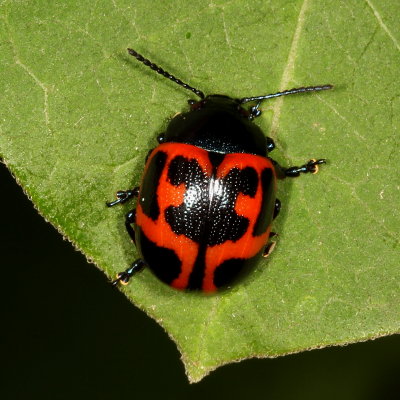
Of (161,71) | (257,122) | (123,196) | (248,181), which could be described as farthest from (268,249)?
(161,71)

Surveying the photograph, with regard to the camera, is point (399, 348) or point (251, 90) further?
point (399, 348)

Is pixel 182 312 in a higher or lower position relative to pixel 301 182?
lower

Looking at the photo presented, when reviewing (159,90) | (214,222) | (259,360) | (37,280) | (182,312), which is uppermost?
(159,90)

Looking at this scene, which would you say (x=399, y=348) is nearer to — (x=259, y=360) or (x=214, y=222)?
(x=259, y=360)

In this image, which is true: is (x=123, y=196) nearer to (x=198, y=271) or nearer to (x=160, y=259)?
(x=160, y=259)

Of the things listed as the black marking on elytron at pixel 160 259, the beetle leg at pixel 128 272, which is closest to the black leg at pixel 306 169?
the black marking on elytron at pixel 160 259

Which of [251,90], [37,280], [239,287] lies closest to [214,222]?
[239,287]
